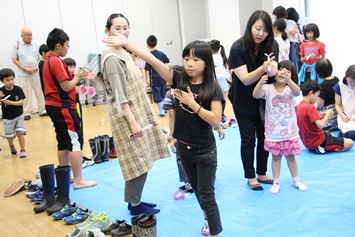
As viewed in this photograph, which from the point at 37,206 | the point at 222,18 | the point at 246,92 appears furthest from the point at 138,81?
the point at 222,18

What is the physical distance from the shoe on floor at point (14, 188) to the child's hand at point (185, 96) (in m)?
2.42

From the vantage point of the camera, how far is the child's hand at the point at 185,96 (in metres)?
2.22

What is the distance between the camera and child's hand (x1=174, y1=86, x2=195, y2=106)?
2.22 m

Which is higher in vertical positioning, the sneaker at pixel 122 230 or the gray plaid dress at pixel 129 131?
the gray plaid dress at pixel 129 131

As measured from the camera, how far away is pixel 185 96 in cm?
223

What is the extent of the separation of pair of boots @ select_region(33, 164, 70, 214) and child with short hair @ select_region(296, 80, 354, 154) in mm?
2310

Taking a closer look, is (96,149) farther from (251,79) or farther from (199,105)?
(199,105)

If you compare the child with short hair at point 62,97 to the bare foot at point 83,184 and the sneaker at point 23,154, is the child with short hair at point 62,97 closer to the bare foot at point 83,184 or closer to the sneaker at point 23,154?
the bare foot at point 83,184

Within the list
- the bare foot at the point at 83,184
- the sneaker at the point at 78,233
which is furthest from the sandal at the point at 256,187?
the bare foot at the point at 83,184

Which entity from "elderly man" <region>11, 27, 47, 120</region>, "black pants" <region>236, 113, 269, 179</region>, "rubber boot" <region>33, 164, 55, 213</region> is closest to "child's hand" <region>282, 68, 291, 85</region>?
"black pants" <region>236, 113, 269, 179</region>

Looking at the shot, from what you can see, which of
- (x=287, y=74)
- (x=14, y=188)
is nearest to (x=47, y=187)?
(x=14, y=188)

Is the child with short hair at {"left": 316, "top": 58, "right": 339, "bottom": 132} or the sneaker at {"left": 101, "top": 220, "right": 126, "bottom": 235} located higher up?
the child with short hair at {"left": 316, "top": 58, "right": 339, "bottom": 132}

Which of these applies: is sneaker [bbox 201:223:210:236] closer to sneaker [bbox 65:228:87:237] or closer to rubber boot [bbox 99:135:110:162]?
sneaker [bbox 65:228:87:237]

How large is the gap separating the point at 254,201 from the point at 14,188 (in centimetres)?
233
